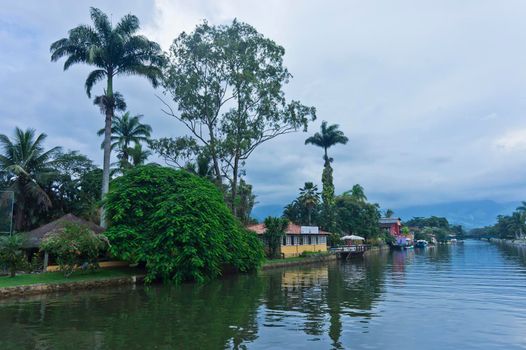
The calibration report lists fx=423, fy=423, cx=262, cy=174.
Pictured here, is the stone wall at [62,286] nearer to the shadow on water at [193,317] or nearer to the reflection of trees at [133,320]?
the shadow on water at [193,317]

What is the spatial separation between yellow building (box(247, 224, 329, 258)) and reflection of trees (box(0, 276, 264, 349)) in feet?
79.9

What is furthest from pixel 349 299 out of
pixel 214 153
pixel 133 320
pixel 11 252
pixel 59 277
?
pixel 214 153

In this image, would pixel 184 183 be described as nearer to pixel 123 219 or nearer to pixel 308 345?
pixel 123 219

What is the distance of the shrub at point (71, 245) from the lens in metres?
24.1

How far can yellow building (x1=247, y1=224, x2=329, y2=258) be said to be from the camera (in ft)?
156

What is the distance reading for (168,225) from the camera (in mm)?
26703

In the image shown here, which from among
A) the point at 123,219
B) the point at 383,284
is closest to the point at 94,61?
the point at 123,219

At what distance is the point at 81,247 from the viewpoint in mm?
24594

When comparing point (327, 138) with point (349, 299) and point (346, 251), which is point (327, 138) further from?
point (349, 299)

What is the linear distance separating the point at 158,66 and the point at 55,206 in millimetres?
16839

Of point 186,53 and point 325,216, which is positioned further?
point 325,216

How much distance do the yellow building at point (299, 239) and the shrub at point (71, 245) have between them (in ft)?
71.2

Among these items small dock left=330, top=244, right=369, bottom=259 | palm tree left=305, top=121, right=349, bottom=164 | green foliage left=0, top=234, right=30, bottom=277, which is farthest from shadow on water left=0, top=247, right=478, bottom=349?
palm tree left=305, top=121, right=349, bottom=164

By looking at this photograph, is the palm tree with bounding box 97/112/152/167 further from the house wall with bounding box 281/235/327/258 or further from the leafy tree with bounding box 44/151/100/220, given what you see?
the house wall with bounding box 281/235/327/258
